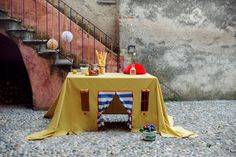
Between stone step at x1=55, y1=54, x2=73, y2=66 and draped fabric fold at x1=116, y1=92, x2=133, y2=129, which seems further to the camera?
stone step at x1=55, y1=54, x2=73, y2=66

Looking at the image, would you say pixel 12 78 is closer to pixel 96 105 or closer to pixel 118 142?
pixel 96 105

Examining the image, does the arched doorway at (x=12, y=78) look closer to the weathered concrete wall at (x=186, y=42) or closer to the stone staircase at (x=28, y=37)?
the stone staircase at (x=28, y=37)

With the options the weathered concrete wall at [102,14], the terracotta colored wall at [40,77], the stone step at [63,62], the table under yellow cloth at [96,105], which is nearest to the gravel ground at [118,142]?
the table under yellow cloth at [96,105]

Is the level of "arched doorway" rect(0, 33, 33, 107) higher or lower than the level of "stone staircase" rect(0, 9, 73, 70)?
lower

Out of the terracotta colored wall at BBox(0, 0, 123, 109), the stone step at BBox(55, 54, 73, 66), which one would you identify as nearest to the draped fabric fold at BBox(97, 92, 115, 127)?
the stone step at BBox(55, 54, 73, 66)

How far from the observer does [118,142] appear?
5.29 m

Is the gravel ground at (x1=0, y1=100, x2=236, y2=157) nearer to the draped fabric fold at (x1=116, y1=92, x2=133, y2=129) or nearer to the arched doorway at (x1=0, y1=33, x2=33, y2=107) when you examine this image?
the draped fabric fold at (x1=116, y1=92, x2=133, y2=129)

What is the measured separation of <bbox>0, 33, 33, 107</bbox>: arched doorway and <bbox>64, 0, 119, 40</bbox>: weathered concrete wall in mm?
2030

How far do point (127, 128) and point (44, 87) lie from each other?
2507 mm

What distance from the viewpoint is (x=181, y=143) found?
530 centimetres

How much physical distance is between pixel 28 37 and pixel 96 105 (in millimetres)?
2792

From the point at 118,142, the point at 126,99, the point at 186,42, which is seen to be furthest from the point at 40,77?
the point at 186,42

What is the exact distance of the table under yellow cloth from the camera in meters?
5.78

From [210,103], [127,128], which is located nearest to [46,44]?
[127,128]
